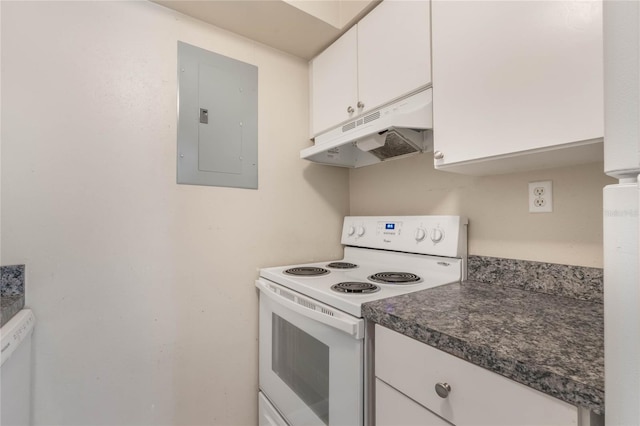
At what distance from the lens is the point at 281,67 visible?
1.57 meters

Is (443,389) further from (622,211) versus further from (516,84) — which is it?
(516,84)

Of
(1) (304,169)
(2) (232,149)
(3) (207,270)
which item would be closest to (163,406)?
(3) (207,270)

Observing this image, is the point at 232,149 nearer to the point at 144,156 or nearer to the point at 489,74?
the point at 144,156

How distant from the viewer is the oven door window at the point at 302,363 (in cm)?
100

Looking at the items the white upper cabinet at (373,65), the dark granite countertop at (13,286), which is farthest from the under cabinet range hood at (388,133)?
the dark granite countertop at (13,286)

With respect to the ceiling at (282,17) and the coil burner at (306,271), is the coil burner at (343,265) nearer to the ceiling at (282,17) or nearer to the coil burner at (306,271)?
the coil burner at (306,271)

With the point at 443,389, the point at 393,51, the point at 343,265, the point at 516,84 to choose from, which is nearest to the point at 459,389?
the point at 443,389

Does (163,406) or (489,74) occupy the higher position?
(489,74)

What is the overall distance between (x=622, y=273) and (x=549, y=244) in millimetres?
854

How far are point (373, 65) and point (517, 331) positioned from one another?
113cm

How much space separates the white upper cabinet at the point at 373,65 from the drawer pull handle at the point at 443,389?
971 millimetres

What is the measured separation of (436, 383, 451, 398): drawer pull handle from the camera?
0.63 metres

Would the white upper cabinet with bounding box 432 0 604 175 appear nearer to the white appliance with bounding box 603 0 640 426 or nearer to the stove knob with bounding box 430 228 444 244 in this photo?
the stove knob with bounding box 430 228 444 244

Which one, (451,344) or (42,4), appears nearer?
(451,344)
